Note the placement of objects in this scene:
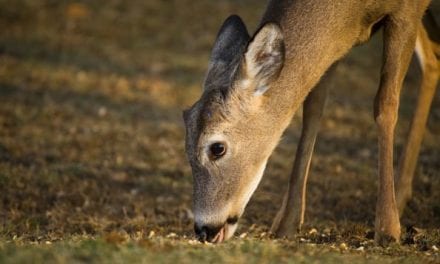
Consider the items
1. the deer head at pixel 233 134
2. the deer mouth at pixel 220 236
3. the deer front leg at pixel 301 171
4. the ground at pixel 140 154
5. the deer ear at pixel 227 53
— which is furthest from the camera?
the deer front leg at pixel 301 171

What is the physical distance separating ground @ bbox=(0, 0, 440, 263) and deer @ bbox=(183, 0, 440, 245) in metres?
0.32

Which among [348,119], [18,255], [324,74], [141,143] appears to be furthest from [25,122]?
[18,255]

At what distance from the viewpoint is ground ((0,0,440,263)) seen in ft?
19.2

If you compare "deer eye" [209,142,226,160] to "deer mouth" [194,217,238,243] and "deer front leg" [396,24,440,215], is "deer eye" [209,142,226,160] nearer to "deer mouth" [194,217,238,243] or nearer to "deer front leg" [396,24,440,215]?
"deer mouth" [194,217,238,243]

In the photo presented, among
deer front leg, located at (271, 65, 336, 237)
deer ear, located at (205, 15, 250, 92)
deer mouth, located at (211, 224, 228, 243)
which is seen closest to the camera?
deer mouth, located at (211, 224, 228, 243)

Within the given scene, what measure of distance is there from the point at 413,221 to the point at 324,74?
6.24ft

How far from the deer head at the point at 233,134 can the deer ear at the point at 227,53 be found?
0.05 feet

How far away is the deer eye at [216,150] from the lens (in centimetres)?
615

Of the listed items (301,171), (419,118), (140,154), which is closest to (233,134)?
(301,171)

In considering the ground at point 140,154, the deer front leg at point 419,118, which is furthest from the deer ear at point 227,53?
the deer front leg at point 419,118

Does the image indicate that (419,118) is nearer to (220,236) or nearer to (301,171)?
(301,171)

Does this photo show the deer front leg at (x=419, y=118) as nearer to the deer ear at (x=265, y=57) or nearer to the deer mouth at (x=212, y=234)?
the deer ear at (x=265, y=57)

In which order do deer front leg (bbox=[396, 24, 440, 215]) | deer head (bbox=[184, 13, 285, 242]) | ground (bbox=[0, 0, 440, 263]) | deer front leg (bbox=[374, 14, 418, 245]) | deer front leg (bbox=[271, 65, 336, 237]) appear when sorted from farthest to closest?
deer front leg (bbox=[396, 24, 440, 215]) → deer front leg (bbox=[271, 65, 336, 237]) → deer front leg (bbox=[374, 14, 418, 245]) → deer head (bbox=[184, 13, 285, 242]) → ground (bbox=[0, 0, 440, 263])


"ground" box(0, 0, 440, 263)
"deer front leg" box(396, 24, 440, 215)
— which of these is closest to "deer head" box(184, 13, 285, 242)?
"ground" box(0, 0, 440, 263)
